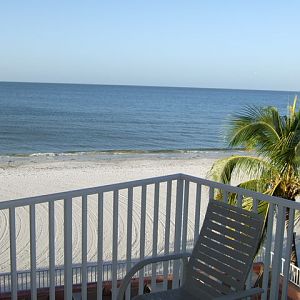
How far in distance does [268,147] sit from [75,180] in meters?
10.6

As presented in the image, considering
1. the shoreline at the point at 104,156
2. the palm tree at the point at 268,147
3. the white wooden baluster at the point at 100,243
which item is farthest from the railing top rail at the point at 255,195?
the shoreline at the point at 104,156

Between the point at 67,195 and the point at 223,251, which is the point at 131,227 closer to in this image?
the point at 67,195

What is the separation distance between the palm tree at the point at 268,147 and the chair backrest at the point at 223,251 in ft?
12.8

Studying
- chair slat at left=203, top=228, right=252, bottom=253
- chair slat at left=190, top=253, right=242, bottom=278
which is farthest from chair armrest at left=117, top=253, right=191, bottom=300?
chair slat at left=203, top=228, right=252, bottom=253

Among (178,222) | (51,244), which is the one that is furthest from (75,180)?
(51,244)

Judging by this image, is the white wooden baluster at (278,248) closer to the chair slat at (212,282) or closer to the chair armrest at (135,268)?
the chair slat at (212,282)

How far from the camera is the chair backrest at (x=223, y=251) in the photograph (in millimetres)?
2330

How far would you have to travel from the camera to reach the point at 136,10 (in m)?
19.5

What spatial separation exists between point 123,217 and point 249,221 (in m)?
9.51

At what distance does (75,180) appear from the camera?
52.9 feet

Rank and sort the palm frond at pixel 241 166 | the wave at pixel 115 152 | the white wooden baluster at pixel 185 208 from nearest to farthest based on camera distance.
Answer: the white wooden baluster at pixel 185 208, the palm frond at pixel 241 166, the wave at pixel 115 152

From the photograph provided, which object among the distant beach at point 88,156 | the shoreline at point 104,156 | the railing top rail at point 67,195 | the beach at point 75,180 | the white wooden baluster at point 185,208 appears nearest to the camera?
the railing top rail at point 67,195

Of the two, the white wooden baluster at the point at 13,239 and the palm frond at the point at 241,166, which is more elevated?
the white wooden baluster at the point at 13,239

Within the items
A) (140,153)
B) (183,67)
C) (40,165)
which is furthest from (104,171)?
(183,67)
